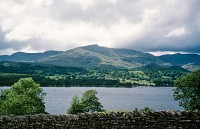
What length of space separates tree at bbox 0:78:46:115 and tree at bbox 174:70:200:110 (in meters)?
26.0

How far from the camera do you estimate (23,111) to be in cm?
6347

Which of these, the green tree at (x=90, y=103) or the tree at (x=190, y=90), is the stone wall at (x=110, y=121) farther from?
the green tree at (x=90, y=103)

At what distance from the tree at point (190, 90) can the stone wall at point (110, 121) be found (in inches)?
1583

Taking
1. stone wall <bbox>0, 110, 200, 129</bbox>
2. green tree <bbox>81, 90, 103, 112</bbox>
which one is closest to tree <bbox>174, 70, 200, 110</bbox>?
green tree <bbox>81, 90, 103, 112</bbox>

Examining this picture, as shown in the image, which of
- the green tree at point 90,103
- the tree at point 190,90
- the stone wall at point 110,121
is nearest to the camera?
the stone wall at point 110,121

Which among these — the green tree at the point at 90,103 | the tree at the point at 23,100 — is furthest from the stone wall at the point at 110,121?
the green tree at the point at 90,103

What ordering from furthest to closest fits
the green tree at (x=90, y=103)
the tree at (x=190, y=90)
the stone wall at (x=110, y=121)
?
the green tree at (x=90, y=103)
the tree at (x=190, y=90)
the stone wall at (x=110, y=121)

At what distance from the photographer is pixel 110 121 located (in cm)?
1595

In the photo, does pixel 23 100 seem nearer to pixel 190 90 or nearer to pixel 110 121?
pixel 190 90

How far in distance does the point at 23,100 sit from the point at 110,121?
4906 centimetres

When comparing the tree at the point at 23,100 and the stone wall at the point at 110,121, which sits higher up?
the stone wall at the point at 110,121

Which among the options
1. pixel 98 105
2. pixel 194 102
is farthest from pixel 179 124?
pixel 98 105

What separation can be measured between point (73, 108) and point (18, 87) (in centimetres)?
1568

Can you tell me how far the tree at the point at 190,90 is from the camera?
5534 cm
